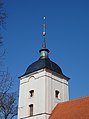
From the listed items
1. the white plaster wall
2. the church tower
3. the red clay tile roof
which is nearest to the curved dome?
the church tower

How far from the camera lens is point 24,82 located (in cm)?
2892

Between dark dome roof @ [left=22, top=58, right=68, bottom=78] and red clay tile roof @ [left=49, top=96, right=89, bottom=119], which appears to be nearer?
red clay tile roof @ [left=49, top=96, right=89, bottom=119]

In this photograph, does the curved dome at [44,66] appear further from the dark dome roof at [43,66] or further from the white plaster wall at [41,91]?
the white plaster wall at [41,91]

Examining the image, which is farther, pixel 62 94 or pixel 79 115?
pixel 62 94

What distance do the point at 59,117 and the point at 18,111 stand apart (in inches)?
215

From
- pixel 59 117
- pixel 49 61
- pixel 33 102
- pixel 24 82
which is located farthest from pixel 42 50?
pixel 59 117

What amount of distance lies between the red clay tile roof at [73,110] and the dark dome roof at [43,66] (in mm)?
4013

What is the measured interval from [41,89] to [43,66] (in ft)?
8.33

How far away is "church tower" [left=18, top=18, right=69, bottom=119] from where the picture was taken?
85.3 ft

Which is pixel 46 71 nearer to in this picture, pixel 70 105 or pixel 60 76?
pixel 60 76

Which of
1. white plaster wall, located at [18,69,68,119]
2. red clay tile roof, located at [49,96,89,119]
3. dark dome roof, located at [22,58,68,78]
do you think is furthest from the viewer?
dark dome roof, located at [22,58,68,78]

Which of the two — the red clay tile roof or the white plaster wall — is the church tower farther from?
the red clay tile roof

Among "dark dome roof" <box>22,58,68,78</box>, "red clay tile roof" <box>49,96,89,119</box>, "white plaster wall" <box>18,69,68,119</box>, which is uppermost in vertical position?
"dark dome roof" <box>22,58,68,78</box>

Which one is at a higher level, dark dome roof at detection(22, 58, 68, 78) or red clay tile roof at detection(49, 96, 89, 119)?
dark dome roof at detection(22, 58, 68, 78)
